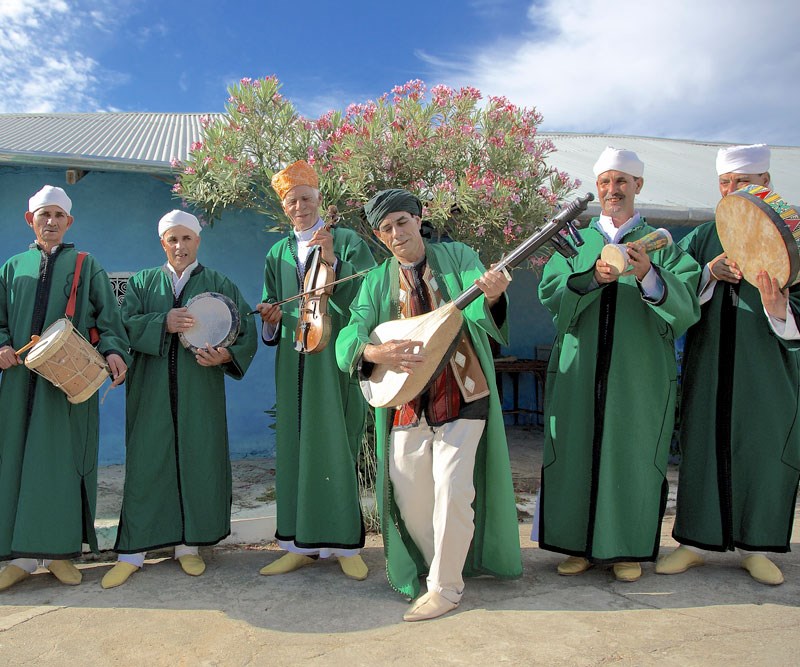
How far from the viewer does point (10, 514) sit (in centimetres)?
370

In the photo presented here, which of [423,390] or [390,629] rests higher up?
[423,390]

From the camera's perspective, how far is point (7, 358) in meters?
3.66

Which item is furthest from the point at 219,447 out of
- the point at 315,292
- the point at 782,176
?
the point at 782,176

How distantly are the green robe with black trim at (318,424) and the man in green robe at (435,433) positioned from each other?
348mm

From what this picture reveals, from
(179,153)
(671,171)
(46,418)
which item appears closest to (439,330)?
(46,418)

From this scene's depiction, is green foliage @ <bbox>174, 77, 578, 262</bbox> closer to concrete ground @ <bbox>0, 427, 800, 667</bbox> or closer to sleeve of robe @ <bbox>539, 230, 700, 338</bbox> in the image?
sleeve of robe @ <bbox>539, 230, 700, 338</bbox>

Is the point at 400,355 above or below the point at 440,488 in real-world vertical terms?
above

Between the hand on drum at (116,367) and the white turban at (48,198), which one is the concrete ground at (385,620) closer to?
the hand on drum at (116,367)

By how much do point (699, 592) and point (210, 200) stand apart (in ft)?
14.2

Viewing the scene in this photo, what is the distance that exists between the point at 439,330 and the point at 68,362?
1.80 meters

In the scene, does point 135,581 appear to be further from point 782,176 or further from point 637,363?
point 782,176

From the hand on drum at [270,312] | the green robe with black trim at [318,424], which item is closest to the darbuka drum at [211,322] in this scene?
the hand on drum at [270,312]

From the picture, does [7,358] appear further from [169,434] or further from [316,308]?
[316,308]

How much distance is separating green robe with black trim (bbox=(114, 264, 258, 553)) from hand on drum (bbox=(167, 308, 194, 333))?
42 mm
